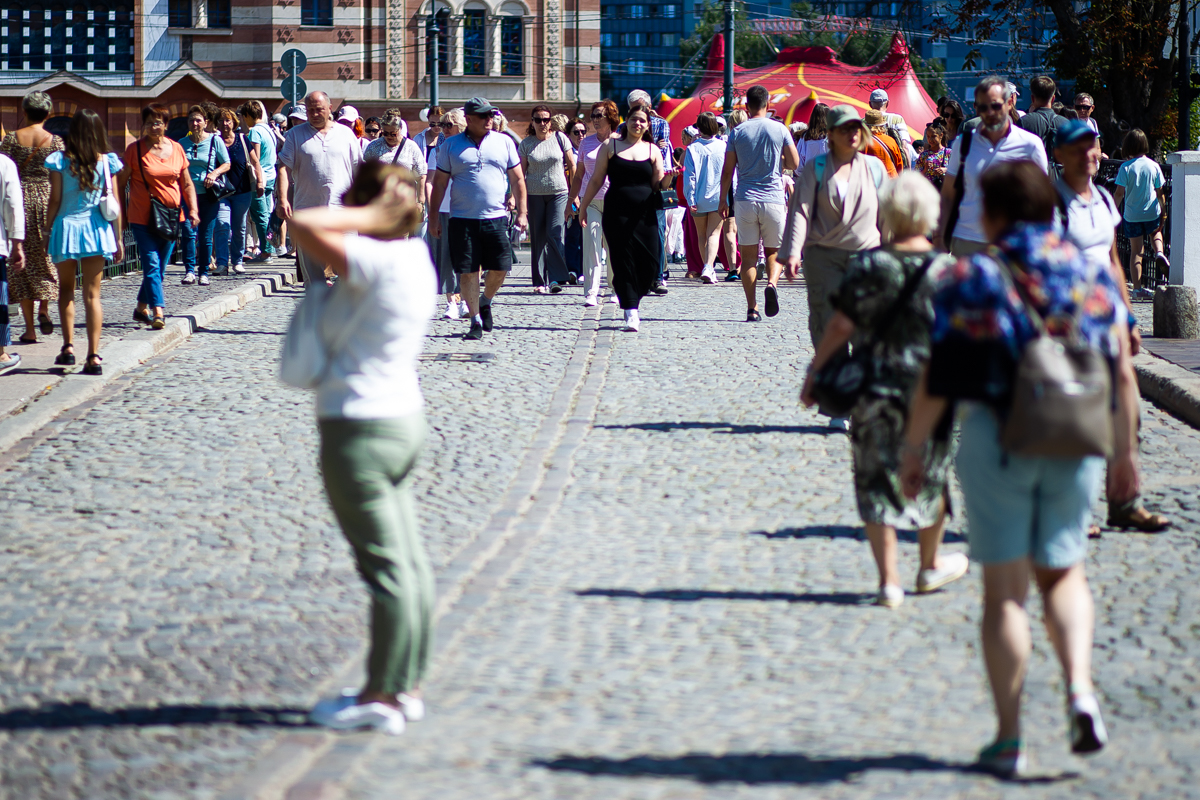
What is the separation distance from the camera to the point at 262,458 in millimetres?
8086

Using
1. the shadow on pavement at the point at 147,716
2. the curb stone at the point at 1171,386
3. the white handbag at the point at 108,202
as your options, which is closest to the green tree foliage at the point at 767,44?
the curb stone at the point at 1171,386

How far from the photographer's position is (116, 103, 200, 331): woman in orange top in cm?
1295

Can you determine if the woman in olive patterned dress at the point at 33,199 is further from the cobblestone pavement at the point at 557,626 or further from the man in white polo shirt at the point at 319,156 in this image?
the cobblestone pavement at the point at 557,626

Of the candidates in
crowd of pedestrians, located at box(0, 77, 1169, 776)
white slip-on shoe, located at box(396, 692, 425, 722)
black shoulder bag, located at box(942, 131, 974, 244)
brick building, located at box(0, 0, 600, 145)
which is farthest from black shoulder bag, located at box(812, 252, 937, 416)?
brick building, located at box(0, 0, 600, 145)

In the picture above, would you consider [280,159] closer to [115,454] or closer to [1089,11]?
[115,454]

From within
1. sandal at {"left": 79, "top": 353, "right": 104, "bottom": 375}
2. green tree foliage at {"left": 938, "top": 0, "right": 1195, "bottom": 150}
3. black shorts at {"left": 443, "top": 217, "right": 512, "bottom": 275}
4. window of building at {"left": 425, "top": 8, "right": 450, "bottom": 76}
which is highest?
window of building at {"left": 425, "top": 8, "right": 450, "bottom": 76}

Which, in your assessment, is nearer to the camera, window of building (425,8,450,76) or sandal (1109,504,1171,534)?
sandal (1109,504,1171,534)

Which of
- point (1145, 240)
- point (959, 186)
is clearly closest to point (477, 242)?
point (959, 186)

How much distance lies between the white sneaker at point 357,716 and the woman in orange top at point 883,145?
11252mm

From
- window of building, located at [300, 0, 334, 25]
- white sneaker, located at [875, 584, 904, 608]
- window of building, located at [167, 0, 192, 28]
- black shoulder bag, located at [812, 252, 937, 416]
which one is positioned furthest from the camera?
window of building, located at [167, 0, 192, 28]

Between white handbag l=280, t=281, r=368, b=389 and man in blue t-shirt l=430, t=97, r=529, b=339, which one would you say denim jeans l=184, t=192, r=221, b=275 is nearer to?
man in blue t-shirt l=430, t=97, r=529, b=339

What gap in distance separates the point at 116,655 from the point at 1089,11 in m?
21.6

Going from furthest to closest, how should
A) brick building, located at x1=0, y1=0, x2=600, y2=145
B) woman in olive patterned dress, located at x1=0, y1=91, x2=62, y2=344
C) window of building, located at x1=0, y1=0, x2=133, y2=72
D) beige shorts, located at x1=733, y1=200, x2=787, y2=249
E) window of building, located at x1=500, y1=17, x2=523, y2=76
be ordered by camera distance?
window of building, located at x1=500, y1=17, x2=523, y2=76 → brick building, located at x1=0, y1=0, x2=600, y2=145 → window of building, located at x1=0, y1=0, x2=133, y2=72 → beige shorts, located at x1=733, y1=200, x2=787, y2=249 → woman in olive patterned dress, located at x1=0, y1=91, x2=62, y2=344

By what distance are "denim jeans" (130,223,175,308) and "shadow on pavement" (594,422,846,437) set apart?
553cm
